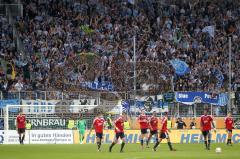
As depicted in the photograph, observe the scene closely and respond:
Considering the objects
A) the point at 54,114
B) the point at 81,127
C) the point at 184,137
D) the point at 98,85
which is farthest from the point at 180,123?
the point at 54,114

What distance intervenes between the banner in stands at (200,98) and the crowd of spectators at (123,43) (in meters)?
1.71

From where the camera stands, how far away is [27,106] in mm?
44219

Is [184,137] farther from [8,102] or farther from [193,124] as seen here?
[8,102]

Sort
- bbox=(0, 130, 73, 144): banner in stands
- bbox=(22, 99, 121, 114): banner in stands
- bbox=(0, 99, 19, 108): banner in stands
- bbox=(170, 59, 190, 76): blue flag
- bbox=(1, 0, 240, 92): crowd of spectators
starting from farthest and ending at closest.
→ bbox=(170, 59, 190, 76): blue flag
bbox=(1, 0, 240, 92): crowd of spectators
bbox=(0, 130, 73, 144): banner in stands
bbox=(22, 99, 121, 114): banner in stands
bbox=(0, 99, 19, 108): banner in stands

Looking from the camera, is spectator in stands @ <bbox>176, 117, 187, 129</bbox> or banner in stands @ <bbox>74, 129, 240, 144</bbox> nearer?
spectator in stands @ <bbox>176, 117, 187, 129</bbox>

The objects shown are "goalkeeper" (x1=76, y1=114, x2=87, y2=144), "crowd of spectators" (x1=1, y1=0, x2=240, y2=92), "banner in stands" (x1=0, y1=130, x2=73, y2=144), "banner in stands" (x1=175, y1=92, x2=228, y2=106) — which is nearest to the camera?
"banner in stands" (x1=175, y1=92, x2=228, y2=106)

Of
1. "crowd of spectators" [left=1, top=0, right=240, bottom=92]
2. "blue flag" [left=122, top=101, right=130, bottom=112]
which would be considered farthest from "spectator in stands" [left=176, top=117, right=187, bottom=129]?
"blue flag" [left=122, top=101, right=130, bottom=112]

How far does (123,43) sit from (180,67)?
16.1 feet

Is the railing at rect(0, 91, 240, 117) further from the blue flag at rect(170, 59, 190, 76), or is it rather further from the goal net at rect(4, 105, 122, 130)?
the blue flag at rect(170, 59, 190, 76)

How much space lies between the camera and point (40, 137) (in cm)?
4669

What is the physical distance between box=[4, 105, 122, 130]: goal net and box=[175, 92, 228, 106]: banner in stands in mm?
3872

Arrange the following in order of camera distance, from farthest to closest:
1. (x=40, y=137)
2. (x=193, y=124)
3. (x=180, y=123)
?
(x=193, y=124) → (x=40, y=137) → (x=180, y=123)

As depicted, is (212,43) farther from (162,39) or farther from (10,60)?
(10,60)

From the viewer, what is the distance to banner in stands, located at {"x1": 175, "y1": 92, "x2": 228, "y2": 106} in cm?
4484
